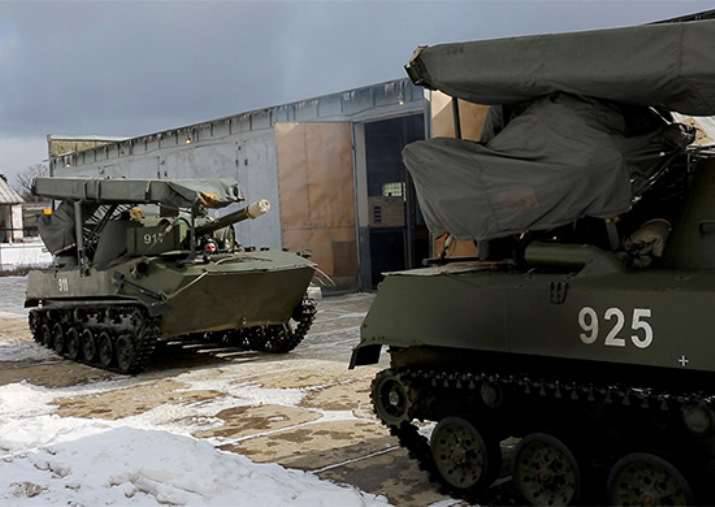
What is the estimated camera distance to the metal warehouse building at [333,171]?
20.6 m

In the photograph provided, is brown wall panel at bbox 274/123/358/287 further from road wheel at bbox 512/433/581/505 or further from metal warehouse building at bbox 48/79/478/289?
road wheel at bbox 512/433/581/505

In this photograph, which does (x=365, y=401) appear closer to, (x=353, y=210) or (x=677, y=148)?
(x=677, y=148)

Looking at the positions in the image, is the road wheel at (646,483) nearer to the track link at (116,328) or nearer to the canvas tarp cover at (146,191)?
the track link at (116,328)

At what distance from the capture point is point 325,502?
19.2ft

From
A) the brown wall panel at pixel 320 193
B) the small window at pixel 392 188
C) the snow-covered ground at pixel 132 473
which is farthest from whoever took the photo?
the small window at pixel 392 188

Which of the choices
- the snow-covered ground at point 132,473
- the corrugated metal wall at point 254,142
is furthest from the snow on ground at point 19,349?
the corrugated metal wall at point 254,142

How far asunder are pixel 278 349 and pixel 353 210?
8782 millimetres

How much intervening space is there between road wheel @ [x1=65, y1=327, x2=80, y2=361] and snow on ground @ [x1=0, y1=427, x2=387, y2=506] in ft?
20.1

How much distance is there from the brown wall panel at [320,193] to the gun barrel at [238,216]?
25.3ft

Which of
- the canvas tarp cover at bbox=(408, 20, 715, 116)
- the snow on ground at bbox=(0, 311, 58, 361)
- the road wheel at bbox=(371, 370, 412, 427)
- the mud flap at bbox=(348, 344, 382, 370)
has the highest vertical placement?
the canvas tarp cover at bbox=(408, 20, 715, 116)

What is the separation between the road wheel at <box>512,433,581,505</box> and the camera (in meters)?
5.34

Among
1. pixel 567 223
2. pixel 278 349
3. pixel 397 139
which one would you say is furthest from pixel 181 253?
pixel 397 139

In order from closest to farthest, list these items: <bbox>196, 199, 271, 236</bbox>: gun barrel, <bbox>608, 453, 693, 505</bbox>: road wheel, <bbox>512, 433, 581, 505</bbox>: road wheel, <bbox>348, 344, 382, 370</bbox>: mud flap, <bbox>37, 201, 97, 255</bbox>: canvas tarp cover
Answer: <bbox>608, 453, 693, 505</bbox>: road wheel
<bbox>512, 433, 581, 505</bbox>: road wheel
<bbox>348, 344, 382, 370</bbox>: mud flap
<bbox>196, 199, 271, 236</bbox>: gun barrel
<bbox>37, 201, 97, 255</bbox>: canvas tarp cover

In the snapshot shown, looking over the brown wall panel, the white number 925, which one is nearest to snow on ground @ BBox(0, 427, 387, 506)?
the white number 925
